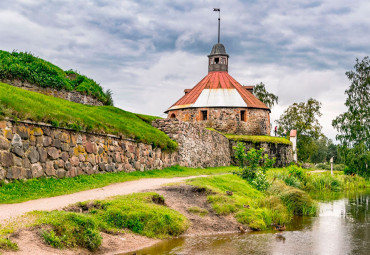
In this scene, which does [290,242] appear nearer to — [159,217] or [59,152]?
[159,217]

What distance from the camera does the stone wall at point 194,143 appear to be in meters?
22.1

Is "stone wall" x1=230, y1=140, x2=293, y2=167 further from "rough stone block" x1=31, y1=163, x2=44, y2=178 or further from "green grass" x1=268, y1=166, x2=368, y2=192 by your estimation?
"rough stone block" x1=31, y1=163, x2=44, y2=178

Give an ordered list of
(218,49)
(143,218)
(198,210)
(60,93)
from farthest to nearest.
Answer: (218,49) → (60,93) → (198,210) → (143,218)

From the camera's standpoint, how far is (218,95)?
41.3 meters

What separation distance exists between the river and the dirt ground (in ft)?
1.24

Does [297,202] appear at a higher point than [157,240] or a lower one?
higher

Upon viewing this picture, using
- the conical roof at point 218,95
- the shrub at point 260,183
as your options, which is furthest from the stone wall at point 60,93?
the conical roof at point 218,95

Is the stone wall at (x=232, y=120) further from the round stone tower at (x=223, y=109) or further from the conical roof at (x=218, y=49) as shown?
the conical roof at (x=218, y=49)

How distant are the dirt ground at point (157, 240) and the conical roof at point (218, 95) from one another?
1125 inches

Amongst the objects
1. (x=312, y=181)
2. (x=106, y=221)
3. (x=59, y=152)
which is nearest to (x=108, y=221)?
(x=106, y=221)

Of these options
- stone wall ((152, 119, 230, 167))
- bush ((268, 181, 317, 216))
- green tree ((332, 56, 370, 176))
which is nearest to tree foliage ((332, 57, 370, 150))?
green tree ((332, 56, 370, 176))

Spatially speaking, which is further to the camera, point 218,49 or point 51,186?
point 218,49

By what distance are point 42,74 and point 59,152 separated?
9153mm

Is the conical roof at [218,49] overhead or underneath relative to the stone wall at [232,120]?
overhead
